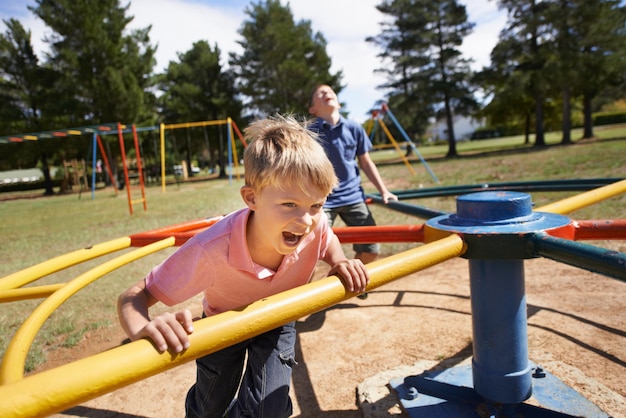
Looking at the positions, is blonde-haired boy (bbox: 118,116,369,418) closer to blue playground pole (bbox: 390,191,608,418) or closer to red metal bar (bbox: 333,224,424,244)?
red metal bar (bbox: 333,224,424,244)

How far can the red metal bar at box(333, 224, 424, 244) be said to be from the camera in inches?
71.2

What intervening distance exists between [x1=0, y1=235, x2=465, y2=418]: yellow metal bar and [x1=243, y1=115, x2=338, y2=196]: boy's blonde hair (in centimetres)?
33

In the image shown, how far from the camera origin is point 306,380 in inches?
89.6

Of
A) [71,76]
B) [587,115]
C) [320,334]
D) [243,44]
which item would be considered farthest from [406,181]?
[243,44]

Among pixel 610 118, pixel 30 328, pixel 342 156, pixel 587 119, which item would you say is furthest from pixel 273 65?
pixel 610 118

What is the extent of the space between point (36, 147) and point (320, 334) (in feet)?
74.8

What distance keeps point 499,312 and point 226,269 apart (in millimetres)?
940

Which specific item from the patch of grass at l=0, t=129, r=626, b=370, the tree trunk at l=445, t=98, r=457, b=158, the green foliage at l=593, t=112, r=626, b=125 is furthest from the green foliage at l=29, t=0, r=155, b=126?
the green foliage at l=593, t=112, r=626, b=125

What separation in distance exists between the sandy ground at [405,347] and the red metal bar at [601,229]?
71 centimetres

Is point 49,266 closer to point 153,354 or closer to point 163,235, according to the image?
point 163,235

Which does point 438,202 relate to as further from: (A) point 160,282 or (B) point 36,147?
(B) point 36,147

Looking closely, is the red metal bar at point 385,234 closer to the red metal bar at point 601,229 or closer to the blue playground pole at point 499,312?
the blue playground pole at point 499,312

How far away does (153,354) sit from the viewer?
2.76 ft

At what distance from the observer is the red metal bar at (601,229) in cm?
154
